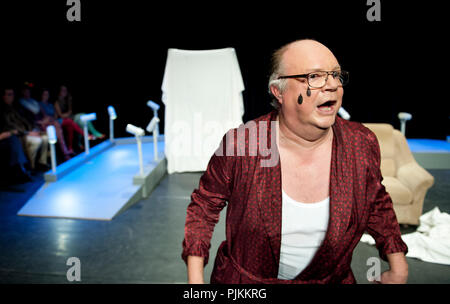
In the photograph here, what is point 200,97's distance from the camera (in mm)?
5180

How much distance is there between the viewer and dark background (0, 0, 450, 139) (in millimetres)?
5840

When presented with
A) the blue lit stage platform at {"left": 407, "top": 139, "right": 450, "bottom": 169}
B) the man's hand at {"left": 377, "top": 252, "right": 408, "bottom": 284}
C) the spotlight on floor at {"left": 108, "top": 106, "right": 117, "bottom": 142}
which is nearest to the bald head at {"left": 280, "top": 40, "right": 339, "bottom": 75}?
the man's hand at {"left": 377, "top": 252, "right": 408, "bottom": 284}

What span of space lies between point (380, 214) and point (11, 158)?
17.3ft

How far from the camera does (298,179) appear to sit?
1.08 m

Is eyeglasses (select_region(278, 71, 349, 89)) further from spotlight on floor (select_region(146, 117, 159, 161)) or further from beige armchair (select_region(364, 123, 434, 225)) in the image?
spotlight on floor (select_region(146, 117, 159, 161))

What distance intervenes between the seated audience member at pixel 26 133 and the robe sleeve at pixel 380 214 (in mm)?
5247

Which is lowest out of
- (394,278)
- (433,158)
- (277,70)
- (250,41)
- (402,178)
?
(433,158)

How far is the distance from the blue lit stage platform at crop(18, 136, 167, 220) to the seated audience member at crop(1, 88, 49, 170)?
0.68m

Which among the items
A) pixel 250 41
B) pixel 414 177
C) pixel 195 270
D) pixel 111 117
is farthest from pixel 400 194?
pixel 111 117

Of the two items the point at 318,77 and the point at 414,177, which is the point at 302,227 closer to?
the point at 318,77

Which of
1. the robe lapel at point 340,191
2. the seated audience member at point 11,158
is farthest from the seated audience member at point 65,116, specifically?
the robe lapel at point 340,191

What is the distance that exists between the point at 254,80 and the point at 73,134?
13.0ft

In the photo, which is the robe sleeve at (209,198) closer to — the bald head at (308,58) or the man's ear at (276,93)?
the man's ear at (276,93)
